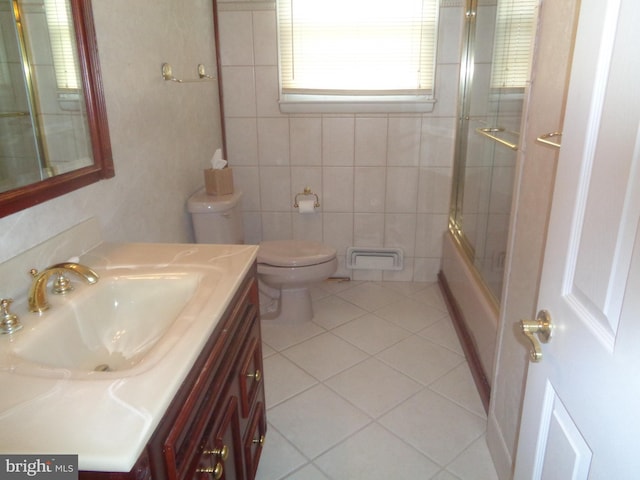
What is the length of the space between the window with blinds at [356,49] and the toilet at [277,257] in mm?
936

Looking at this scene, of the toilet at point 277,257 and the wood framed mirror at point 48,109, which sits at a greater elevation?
the wood framed mirror at point 48,109

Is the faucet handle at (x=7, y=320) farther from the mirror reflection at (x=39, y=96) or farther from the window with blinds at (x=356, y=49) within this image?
the window with blinds at (x=356, y=49)

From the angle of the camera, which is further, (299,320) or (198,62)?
(299,320)

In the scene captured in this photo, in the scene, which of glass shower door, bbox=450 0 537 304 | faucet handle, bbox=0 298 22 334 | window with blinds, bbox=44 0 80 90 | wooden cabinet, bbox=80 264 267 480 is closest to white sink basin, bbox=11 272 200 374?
faucet handle, bbox=0 298 22 334

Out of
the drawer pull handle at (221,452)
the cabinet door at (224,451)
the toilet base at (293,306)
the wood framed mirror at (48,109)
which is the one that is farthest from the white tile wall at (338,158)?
the drawer pull handle at (221,452)

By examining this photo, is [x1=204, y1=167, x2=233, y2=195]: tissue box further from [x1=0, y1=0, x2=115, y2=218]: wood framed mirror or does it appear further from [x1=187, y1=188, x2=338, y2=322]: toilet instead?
[x1=0, y1=0, x2=115, y2=218]: wood framed mirror

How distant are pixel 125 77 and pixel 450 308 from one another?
6.97 ft

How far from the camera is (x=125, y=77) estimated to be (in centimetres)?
162

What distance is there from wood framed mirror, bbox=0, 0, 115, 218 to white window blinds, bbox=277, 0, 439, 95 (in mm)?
1575

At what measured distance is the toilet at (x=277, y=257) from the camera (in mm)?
2234

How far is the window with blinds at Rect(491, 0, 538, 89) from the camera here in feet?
5.79

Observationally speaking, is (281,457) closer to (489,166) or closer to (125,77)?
(125,77)

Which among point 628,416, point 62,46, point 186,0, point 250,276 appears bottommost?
point 250,276

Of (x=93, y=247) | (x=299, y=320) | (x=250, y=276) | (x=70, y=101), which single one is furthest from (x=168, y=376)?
(x=299, y=320)
